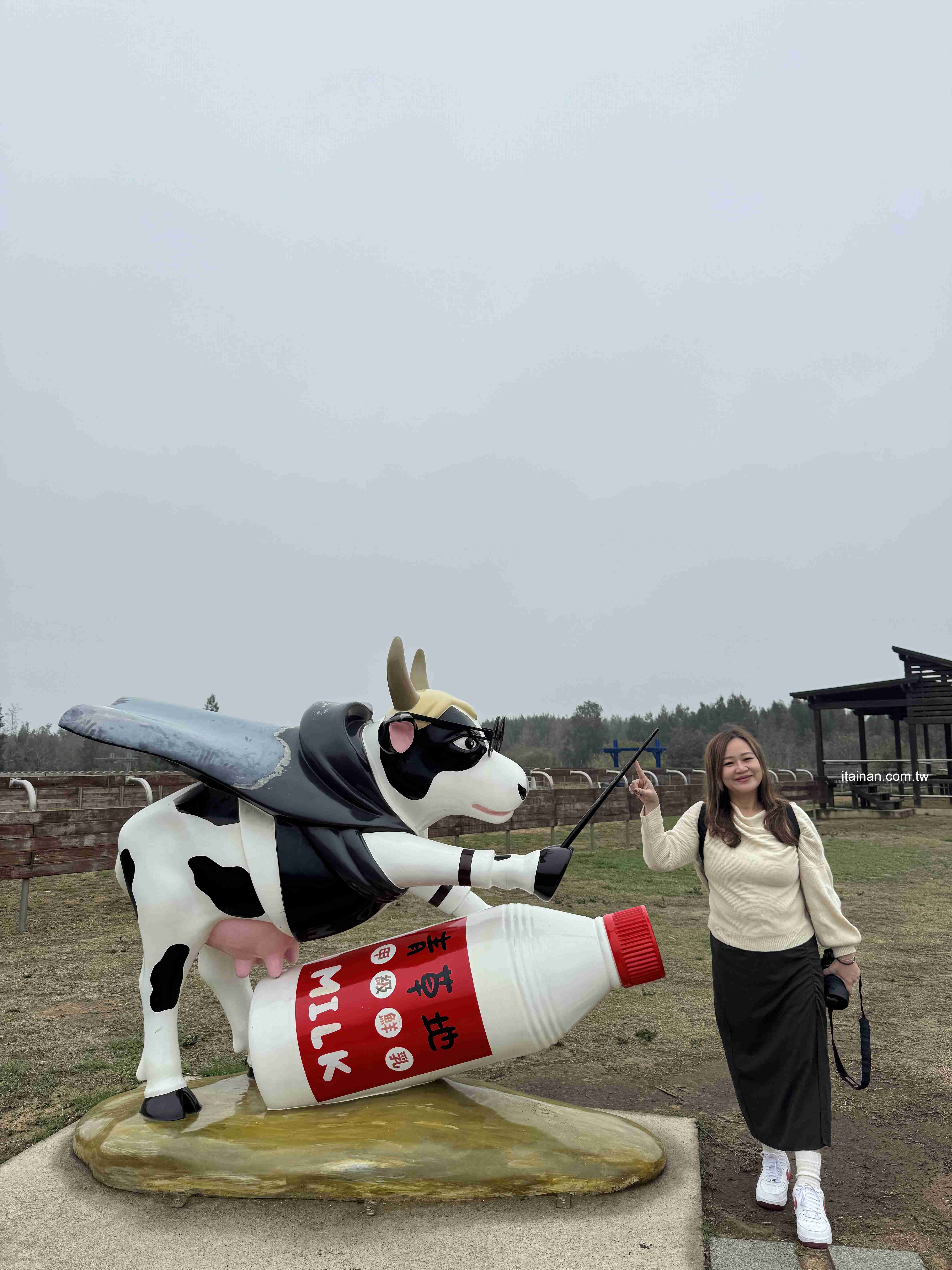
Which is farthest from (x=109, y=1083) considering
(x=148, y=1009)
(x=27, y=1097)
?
(x=148, y=1009)

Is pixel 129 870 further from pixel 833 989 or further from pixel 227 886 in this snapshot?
pixel 833 989

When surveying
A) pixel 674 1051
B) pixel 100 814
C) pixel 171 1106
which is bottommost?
pixel 674 1051

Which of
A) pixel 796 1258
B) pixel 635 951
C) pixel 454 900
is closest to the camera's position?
pixel 796 1258

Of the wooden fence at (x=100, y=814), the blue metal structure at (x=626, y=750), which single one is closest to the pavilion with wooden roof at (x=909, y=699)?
the wooden fence at (x=100, y=814)

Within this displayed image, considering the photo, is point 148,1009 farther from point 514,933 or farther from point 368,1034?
point 514,933

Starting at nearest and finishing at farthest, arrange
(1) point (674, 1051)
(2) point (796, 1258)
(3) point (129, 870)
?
(2) point (796, 1258) → (3) point (129, 870) → (1) point (674, 1051)

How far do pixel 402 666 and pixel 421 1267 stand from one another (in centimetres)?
186

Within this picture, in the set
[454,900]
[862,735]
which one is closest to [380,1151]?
[454,900]

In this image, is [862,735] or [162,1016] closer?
[162,1016]

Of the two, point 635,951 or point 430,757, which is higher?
point 430,757

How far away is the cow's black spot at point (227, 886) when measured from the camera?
3.16 m

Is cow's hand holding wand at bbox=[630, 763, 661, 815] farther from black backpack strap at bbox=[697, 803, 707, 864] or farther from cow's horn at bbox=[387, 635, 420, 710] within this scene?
cow's horn at bbox=[387, 635, 420, 710]

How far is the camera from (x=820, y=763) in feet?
71.0

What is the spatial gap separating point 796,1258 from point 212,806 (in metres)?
2.43
